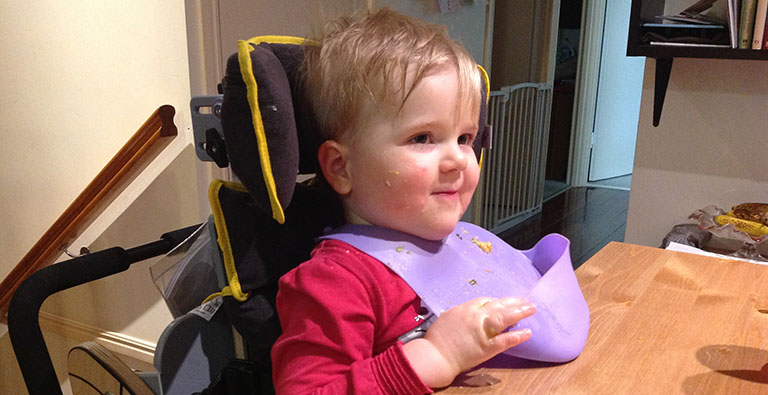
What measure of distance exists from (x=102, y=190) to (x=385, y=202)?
1568 mm

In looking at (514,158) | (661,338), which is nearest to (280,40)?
(661,338)

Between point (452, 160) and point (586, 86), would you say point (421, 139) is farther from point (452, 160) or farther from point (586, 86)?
point (586, 86)

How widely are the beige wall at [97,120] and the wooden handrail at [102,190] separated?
0.10 m

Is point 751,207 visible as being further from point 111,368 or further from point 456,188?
point 111,368

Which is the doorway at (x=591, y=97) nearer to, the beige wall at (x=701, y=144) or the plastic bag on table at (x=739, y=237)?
the beige wall at (x=701, y=144)

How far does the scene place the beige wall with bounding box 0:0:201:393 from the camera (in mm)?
1961

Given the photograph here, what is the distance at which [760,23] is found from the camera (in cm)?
140

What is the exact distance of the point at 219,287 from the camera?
776mm

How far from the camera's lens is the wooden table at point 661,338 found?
579 millimetres

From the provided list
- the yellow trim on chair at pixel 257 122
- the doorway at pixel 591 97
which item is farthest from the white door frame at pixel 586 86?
the yellow trim on chair at pixel 257 122

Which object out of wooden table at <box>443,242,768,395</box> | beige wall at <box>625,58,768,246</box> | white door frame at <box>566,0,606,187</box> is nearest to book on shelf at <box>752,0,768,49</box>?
beige wall at <box>625,58,768,246</box>

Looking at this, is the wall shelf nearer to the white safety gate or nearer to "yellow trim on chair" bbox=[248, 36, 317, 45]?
"yellow trim on chair" bbox=[248, 36, 317, 45]

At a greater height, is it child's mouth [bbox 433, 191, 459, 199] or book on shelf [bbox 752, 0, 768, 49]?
book on shelf [bbox 752, 0, 768, 49]

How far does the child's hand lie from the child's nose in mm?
162
